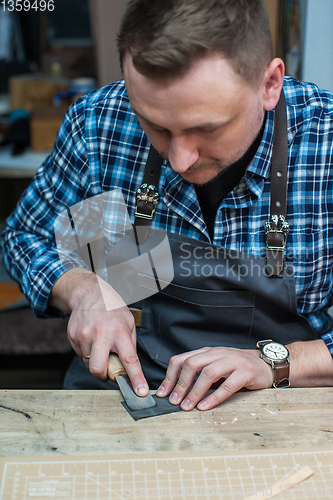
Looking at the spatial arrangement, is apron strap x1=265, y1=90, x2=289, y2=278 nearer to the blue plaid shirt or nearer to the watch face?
the blue plaid shirt

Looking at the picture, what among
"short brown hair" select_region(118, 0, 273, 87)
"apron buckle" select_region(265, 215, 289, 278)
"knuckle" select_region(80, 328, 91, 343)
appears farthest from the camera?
"apron buckle" select_region(265, 215, 289, 278)

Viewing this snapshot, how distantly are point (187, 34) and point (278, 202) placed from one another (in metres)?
0.52

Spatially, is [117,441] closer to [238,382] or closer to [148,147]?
[238,382]

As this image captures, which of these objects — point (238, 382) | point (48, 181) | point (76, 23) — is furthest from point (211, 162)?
point (76, 23)

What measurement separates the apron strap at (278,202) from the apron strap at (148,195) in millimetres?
302

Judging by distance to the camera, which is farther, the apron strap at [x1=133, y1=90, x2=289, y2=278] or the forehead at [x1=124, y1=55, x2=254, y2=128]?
the apron strap at [x1=133, y1=90, x2=289, y2=278]

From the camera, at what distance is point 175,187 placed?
1.20m

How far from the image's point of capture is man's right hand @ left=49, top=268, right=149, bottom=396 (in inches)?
39.9

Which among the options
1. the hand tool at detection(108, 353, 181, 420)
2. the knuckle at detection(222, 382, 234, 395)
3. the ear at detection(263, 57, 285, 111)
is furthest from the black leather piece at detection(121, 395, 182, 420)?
the ear at detection(263, 57, 285, 111)

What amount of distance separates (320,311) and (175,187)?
1.87 feet

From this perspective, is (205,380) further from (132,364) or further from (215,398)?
(132,364)

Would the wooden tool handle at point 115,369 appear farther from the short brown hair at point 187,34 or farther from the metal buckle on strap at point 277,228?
the short brown hair at point 187,34

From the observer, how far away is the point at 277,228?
3.86 ft

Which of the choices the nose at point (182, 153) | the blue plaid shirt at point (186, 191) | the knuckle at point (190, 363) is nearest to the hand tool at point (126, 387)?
the knuckle at point (190, 363)
